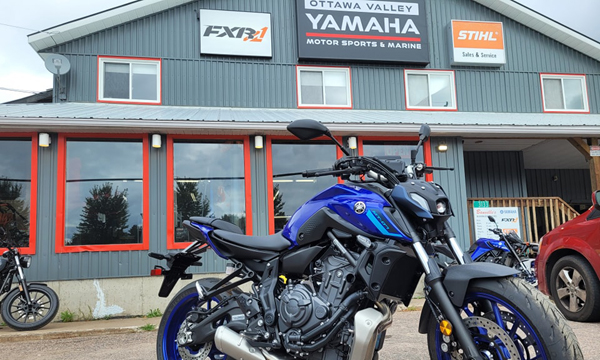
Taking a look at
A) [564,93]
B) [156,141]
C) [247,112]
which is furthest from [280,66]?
[564,93]

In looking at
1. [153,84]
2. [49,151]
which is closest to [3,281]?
[49,151]

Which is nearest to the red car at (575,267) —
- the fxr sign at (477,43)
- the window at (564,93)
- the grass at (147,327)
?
the grass at (147,327)

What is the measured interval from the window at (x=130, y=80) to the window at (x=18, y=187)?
2.00 m

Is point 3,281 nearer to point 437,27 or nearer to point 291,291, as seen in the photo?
point 291,291

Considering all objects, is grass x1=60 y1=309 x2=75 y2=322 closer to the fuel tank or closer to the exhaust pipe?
the exhaust pipe

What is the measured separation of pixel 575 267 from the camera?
5.00 m

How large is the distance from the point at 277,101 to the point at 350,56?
1.91 metres

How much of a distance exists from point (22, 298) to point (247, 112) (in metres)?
4.64

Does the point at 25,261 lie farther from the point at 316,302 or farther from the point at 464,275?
the point at 464,275

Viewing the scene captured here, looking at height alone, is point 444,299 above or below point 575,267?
above

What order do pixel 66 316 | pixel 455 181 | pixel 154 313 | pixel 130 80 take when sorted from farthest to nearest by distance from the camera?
pixel 130 80 < pixel 455 181 < pixel 154 313 < pixel 66 316

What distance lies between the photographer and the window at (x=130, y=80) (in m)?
8.66

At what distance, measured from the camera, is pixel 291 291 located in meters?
2.54

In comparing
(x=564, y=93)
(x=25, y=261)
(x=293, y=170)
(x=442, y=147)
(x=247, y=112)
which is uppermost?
(x=564, y=93)
